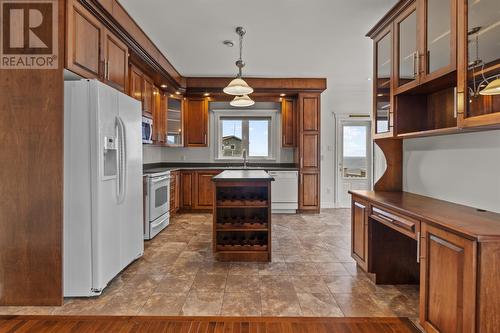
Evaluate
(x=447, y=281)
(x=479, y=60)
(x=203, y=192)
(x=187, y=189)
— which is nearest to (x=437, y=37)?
(x=479, y=60)

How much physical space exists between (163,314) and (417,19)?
3.08 metres

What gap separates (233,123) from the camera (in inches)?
270

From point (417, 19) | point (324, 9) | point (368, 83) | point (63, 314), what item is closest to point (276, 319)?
point (63, 314)

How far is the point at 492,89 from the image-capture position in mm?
1706

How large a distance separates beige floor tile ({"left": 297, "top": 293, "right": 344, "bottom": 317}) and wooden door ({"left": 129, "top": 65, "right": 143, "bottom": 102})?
328 centimetres

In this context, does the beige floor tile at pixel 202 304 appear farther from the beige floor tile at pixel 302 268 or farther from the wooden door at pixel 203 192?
the wooden door at pixel 203 192

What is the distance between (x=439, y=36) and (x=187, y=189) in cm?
498

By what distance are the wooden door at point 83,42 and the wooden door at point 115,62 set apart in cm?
11

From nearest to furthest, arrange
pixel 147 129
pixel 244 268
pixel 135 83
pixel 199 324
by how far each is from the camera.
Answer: pixel 199 324 < pixel 244 268 < pixel 135 83 < pixel 147 129

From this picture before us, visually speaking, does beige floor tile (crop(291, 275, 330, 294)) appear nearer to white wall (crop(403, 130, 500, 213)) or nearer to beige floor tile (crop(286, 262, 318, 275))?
beige floor tile (crop(286, 262, 318, 275))

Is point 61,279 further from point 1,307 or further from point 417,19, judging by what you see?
point 417,19

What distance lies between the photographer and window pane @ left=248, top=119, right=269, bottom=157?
6852 mm

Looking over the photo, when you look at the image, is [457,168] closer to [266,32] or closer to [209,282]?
[209,282]

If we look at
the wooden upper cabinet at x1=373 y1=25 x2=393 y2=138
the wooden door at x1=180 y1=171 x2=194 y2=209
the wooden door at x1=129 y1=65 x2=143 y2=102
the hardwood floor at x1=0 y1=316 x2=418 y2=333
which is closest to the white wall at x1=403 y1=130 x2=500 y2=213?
the wooden upper cabinet at x1=373 y1=25 x2=393 y2=138
